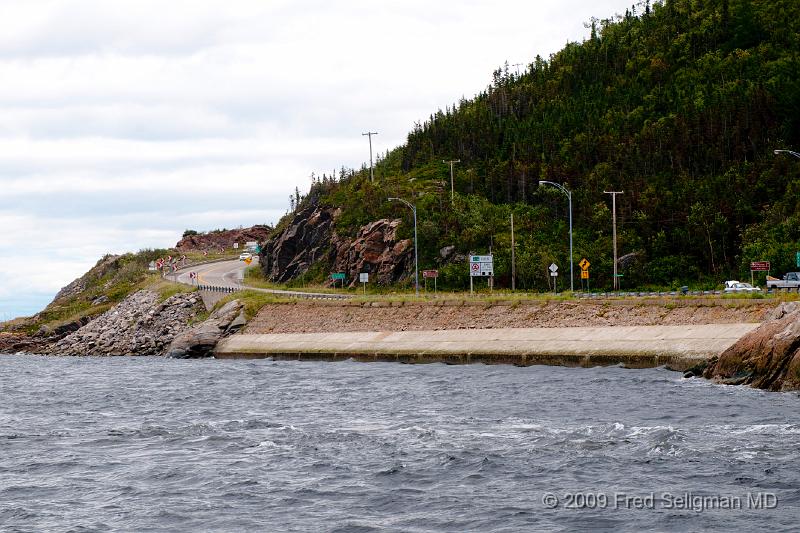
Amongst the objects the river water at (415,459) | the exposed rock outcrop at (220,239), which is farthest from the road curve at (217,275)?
the river water at (415,459)

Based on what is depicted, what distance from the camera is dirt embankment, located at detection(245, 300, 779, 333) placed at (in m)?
51.8

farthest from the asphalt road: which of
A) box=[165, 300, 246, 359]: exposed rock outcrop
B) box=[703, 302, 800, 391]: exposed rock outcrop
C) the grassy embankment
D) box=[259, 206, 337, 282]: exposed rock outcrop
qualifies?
box=[703, 302, 800, 391]: exposed rock outcrop

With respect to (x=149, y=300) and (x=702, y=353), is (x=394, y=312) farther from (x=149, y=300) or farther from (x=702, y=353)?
(x=149, y=300)

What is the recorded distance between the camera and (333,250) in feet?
367

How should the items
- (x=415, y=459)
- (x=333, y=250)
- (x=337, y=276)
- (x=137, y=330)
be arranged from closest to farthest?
(x=415, y=459) → (x=137, y=330) → (x=337, y=276) → (x=333, y=250)

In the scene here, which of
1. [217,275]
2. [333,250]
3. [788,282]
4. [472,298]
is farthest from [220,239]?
[788,282]

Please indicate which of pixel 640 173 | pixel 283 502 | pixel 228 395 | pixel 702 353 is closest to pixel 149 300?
pixel 640 173

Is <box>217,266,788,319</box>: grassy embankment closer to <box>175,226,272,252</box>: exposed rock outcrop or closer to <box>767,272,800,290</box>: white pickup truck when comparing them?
<box>767,272,800,290</box>: white pickup truck

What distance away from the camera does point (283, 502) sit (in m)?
21.2

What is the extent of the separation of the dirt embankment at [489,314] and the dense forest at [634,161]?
21174 millimetres

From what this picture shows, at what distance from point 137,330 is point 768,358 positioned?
68445 mm

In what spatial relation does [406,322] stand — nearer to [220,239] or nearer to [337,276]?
[337,276]

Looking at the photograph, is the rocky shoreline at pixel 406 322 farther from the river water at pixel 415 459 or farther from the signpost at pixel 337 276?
the signpost at pixel 337 276

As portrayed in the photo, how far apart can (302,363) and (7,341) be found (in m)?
52.7
